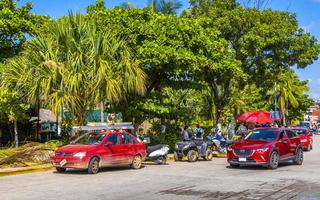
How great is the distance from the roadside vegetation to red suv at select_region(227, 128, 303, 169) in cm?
593

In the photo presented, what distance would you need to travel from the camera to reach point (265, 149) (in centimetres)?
1920

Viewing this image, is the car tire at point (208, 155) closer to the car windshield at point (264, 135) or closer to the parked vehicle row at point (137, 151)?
the parked vehicle row at point (137, 151)

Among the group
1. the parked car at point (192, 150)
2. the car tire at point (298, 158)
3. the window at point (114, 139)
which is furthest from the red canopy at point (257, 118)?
the window at point (114, 139)

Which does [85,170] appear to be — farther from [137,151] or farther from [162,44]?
[162,44]

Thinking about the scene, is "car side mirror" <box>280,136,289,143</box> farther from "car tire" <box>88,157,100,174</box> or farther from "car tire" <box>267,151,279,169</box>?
"car tire" <box>88,157,100,174</box>

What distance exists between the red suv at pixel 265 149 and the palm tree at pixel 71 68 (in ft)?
19.4

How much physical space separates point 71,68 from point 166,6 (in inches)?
409

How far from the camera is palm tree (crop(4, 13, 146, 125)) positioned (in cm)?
2144

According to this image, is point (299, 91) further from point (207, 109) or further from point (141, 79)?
point (141, 79)

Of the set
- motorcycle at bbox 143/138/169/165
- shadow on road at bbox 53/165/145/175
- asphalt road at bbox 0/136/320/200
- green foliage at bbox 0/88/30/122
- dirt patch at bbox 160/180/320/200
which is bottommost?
dirt patch at bbox 160/180/320/200

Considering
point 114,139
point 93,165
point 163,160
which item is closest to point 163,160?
point 163,160

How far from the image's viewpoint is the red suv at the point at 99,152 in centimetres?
1717

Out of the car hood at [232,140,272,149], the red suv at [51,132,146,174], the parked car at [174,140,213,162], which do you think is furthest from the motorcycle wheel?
the car hood at [232,140,272,149]

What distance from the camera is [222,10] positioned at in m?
33.3
